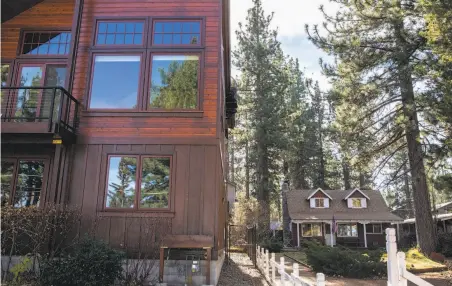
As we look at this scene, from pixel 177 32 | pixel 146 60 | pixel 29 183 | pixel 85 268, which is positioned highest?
pixel 177 32

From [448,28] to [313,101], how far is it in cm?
3289

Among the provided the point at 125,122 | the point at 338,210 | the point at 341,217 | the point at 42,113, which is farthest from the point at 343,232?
the point at 42,113

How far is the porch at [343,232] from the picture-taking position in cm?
2833

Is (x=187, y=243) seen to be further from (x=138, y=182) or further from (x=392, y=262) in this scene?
(x=392, y=262)

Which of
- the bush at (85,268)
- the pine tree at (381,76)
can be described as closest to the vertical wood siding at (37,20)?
the bush at (85,268)

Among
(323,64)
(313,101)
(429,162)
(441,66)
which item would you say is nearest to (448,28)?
(441,66)

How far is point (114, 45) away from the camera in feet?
30.4

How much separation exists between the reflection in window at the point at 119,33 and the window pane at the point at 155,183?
10.4ft

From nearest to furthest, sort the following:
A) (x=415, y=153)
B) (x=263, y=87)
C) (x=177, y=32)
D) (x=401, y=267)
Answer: (x=401, y=267)
(x=177, y=32)
(x=415, y=153)
(x=263, y=87)

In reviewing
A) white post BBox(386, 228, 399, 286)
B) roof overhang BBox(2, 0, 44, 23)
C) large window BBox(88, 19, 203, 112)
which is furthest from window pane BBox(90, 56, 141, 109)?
white post BBox(386, 228, 399, 286)

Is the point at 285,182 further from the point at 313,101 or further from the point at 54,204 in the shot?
the point at 54,204

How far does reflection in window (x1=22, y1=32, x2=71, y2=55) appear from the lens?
1001cm

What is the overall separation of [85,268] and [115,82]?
4589 mm

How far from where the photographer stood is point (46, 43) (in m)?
10.1
